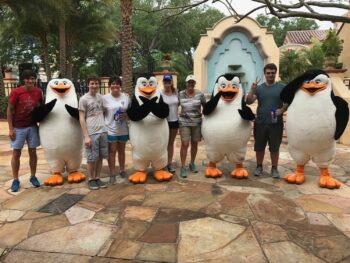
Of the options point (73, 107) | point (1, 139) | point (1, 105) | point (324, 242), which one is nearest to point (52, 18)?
point (1, 105)

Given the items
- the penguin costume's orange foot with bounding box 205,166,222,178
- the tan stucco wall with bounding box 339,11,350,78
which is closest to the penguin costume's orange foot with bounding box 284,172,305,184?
the penguin costume's orange foot with bounding box 205,166,222,178

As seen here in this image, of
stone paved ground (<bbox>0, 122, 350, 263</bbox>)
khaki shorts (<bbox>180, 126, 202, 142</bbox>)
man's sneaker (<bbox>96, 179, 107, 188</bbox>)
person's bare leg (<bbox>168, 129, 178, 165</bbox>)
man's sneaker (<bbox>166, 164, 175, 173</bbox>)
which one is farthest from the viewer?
Result: man's sneaker (<bbox>166, 164, 175, 173</bbox>)

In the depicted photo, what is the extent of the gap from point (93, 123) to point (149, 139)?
73cm

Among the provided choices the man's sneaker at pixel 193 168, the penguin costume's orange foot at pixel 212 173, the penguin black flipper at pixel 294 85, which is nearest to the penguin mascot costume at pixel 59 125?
the man's sneaker at pixel 193 168

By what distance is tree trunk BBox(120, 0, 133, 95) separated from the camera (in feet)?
35.7

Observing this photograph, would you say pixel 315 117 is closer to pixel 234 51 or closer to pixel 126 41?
pixel 126 41

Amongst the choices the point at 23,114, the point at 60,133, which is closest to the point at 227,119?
the point at 60,133

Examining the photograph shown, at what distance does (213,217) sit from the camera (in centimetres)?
359

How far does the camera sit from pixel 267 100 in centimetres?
475

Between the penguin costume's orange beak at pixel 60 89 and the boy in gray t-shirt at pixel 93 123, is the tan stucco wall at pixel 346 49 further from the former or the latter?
the penguin costume's orange beak at pixel 60 89

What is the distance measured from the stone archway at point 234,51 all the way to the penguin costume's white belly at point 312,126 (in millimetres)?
9888

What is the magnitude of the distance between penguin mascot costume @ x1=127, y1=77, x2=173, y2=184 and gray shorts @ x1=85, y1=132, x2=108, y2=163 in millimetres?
368

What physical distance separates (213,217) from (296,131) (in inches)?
67.8

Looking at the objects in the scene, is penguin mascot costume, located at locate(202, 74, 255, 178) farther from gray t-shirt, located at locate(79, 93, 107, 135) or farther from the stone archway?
the stone archway
